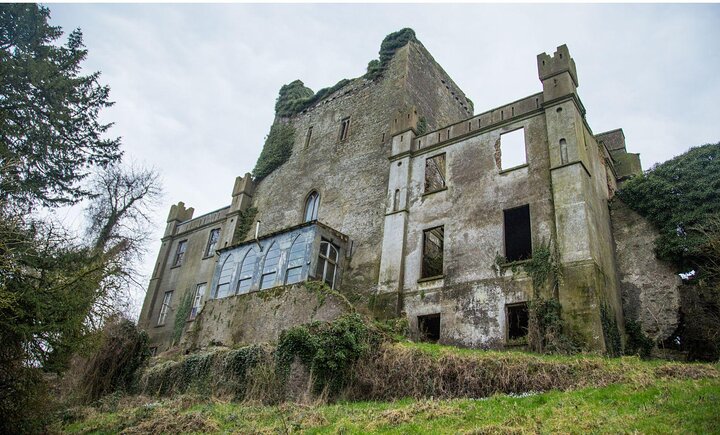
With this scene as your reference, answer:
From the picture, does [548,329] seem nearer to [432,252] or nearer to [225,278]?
[432,252]

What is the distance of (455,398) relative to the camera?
440 inches

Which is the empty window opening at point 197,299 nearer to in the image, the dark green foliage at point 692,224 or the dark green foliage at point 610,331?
the dark green foliage at point 610,331

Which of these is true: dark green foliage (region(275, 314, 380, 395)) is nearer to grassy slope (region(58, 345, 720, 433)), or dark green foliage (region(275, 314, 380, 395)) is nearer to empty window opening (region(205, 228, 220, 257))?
grassy slope (region(58, 345, 720, 433))

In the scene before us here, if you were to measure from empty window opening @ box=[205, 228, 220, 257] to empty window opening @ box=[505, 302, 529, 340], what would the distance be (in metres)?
18.3

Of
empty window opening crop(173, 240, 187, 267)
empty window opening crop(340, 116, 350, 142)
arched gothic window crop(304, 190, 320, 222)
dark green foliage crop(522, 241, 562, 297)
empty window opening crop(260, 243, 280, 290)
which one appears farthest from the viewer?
empty window opening crop(173, 240, 187, 267)

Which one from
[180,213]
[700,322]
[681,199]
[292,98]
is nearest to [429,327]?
[700,322]

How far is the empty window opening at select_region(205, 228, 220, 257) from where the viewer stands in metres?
28.3

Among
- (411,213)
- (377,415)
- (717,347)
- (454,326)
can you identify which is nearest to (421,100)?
(411,213)

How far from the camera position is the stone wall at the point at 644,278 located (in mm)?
15234

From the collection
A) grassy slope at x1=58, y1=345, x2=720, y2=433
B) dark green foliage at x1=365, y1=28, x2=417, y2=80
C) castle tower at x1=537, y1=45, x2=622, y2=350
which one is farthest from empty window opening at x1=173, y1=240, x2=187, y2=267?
castle tower at x1=537, y1=45, x2=622, y2=350

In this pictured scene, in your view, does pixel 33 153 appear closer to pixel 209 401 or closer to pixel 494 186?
pixel 209 401

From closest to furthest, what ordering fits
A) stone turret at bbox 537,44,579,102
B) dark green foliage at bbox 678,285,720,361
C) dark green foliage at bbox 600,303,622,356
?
1. dark green foliage at bbox 600,303,622,356
2. dark green foliage at bbox 678,285,720,361
3. stone turret at bbox 537,44,579,102

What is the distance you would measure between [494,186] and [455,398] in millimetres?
8429

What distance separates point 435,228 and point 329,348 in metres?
6.56
